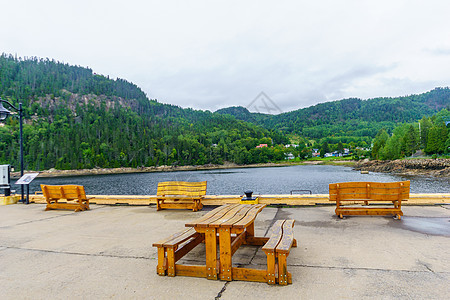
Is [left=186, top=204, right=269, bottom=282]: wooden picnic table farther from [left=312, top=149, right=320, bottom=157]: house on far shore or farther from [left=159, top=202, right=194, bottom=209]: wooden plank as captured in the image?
[left=312, top=149, right=320, bottom=157]: house on far shore

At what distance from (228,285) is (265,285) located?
1.58ft

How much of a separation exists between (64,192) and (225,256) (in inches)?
342

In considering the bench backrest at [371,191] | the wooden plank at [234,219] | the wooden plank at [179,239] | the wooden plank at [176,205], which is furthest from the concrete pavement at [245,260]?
the wooden plank at [176,205]

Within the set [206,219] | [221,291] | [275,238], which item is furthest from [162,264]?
[275,238]

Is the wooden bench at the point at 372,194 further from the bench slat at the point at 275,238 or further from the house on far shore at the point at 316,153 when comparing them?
the house on far shore at the point at 316,153

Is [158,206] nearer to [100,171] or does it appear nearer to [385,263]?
[385,263]

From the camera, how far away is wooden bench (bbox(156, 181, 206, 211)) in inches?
372

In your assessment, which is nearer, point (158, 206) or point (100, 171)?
point (158, 206)

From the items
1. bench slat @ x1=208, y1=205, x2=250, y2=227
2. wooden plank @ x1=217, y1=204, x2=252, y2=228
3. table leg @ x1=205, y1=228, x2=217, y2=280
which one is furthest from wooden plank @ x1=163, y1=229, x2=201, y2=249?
wooden plank @ x1=217, y1=204, x2=252, y2=228

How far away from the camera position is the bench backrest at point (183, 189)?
947 cm

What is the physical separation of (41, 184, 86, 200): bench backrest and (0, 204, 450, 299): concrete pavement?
1960mm

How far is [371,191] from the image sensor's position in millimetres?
7410

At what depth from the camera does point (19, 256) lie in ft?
16.9

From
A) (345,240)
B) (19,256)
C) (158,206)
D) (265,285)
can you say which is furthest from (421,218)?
(19,256)
